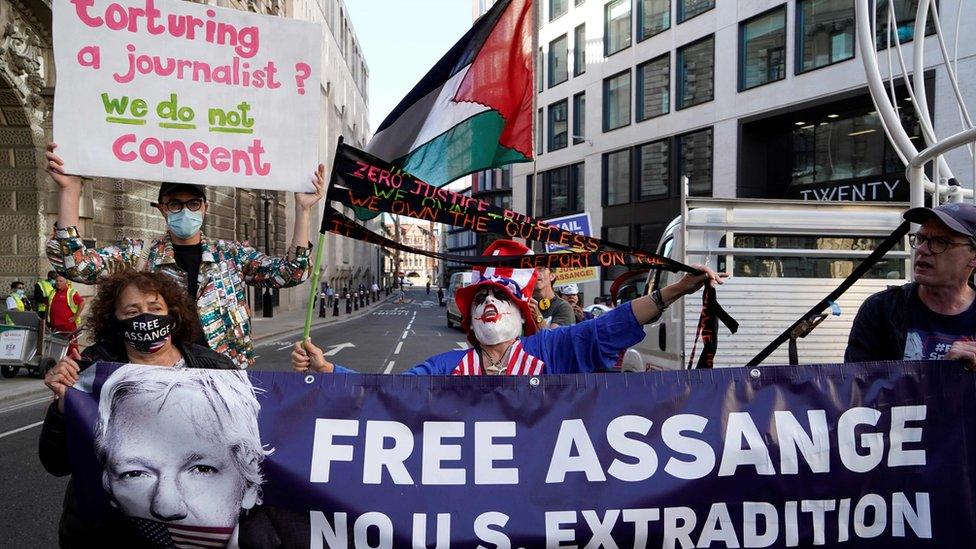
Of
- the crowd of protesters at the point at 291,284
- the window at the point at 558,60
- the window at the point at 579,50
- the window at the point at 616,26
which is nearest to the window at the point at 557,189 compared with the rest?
the window at the point at 558,60

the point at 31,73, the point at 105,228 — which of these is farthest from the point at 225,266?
the point at 105,228

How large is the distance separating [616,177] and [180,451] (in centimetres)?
2669

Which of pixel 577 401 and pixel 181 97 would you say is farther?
pixel 181 97

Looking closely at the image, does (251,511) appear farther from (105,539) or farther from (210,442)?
(105,539)

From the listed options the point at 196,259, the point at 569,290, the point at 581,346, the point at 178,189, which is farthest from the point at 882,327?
the point at 569,290

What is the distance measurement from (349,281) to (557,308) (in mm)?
53505

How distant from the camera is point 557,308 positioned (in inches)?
253

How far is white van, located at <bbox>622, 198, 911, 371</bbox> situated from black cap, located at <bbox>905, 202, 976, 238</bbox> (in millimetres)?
3176

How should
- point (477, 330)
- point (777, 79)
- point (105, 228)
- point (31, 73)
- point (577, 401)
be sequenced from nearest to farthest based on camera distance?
point (577, 401) → point (477, 330) → point (31, 73) → point (105, 228) → point (777, 79)

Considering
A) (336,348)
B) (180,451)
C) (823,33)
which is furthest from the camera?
(823,33)

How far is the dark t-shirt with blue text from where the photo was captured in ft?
8.79

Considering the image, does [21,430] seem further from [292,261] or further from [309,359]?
[309,359]

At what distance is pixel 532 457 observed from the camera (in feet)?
7.50

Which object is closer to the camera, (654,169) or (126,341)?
(126,341)
